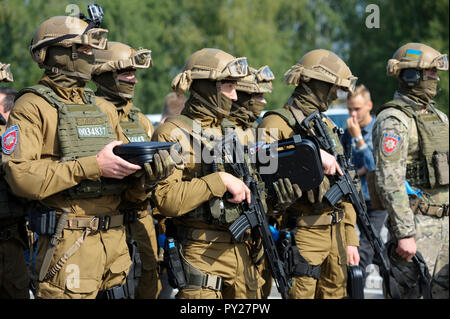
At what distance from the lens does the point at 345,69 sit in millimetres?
5363

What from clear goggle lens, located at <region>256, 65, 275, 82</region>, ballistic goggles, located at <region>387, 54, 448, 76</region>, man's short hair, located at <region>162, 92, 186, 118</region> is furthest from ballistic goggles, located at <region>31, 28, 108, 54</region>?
man's short hair, located at <region>162, 92, 186, 118</region>

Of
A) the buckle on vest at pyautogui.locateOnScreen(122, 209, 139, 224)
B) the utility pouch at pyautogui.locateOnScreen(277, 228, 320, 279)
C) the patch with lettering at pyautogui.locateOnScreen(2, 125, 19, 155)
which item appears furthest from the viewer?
the buckle on vest at pyautogui.locateOnScreen(122, 209, 139, 224)

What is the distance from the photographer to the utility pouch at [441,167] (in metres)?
5.36

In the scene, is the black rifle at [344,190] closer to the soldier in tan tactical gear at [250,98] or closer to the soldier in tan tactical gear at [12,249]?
the soldier in tan tactical gear at [250,98]

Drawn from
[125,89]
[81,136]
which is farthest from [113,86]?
[81,136]

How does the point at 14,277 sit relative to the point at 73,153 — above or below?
below

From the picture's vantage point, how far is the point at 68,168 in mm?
3646

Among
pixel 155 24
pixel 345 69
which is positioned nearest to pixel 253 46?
pixel 155 24

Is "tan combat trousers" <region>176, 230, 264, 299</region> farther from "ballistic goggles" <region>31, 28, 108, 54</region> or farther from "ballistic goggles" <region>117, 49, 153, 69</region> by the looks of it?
"ballistic goggles" <region>117, 49, 153, 69</region>

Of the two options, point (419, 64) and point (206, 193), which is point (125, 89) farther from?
point (419, 64)

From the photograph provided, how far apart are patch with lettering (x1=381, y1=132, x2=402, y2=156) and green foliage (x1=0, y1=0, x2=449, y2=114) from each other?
10133 millimetres

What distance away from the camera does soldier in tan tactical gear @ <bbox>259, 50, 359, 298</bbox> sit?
502 cm
